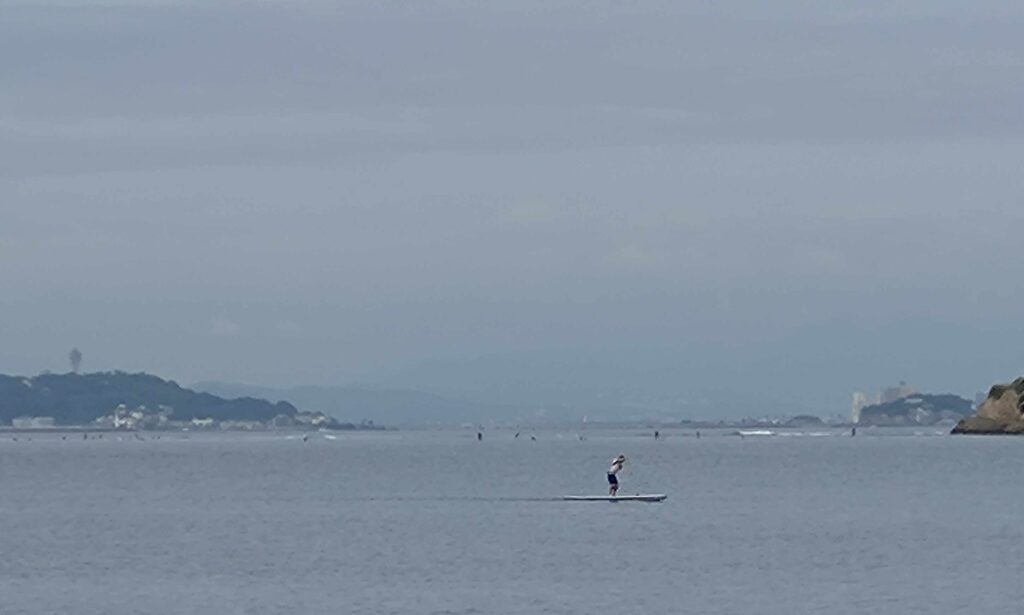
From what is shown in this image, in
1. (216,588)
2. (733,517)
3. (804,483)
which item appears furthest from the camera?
(804,483)

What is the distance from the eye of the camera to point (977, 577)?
74688 millimetres

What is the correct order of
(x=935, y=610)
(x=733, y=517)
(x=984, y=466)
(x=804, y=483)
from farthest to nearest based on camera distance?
(x=984, y=466)
(x=804, y=483)
(x=733, y=517)
(x=935, y=610)

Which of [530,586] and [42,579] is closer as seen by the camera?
[530,586]

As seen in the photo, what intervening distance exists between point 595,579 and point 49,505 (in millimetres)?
65164

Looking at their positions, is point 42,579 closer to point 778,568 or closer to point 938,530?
point 778,568

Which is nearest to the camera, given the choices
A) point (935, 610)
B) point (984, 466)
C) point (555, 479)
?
point (935, 610)

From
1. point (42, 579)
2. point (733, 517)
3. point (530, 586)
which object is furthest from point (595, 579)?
point (733, 517)

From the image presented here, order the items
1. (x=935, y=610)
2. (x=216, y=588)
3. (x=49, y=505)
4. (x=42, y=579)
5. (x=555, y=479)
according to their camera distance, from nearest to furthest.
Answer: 1. (x=935, y=610)
2. (x=216, y=588)
3. (x=42, y=579)
4. (x=49, y=505)
5. (x=555, y=479)

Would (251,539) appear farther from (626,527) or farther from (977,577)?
(977,577)

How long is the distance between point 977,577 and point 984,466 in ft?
369

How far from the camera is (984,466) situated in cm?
18475

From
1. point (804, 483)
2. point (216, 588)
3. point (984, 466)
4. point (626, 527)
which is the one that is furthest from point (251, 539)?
point (984, 466)

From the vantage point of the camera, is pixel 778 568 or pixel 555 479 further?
pixel 555 479

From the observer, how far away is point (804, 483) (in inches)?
6142
